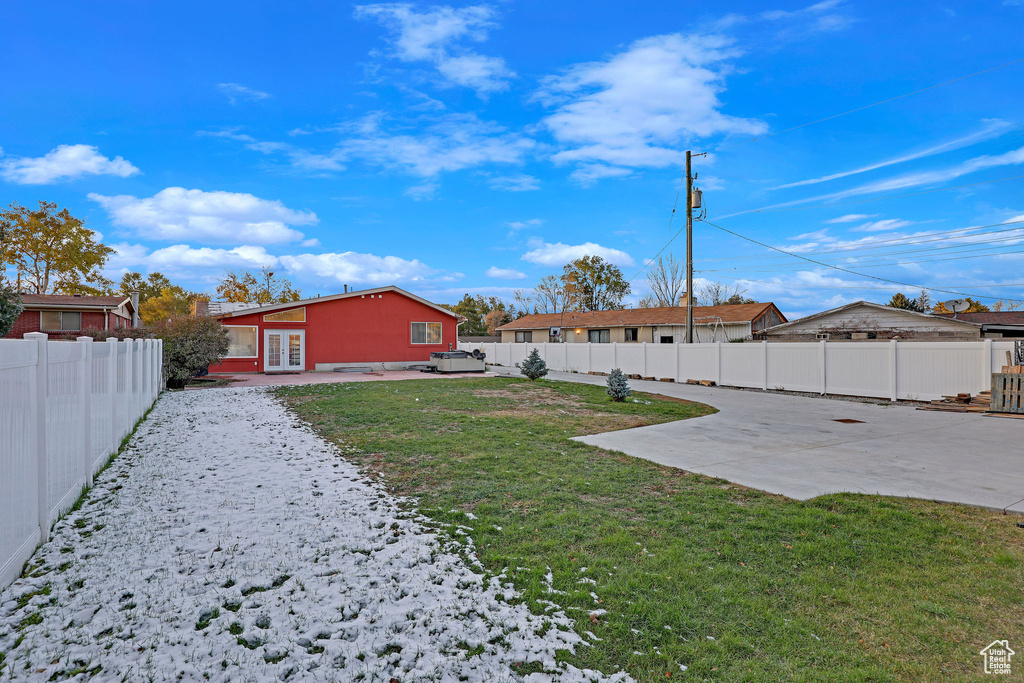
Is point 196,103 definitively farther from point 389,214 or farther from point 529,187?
point 529,187

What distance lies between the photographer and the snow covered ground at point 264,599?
2357mm

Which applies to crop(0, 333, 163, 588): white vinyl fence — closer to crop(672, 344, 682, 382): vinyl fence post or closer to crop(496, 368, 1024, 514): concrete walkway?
crop(496, 368, 1024, 514): concrete walkway

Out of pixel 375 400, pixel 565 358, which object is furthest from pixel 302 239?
pixel 375 400

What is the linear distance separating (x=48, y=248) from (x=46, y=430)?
4701 centimetres

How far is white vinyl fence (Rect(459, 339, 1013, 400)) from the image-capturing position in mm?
11742

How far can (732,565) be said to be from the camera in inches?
132

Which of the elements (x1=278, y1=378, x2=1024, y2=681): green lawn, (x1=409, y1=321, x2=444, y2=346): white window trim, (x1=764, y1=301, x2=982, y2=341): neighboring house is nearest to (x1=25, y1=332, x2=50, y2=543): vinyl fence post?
(x1=278, y1=378, x2=1024, y2=681): green lawn

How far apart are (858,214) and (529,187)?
1661 cm

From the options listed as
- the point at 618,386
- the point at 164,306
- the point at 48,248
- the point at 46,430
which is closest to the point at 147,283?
the point at 164,306

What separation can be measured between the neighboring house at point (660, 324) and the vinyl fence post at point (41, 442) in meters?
29.1

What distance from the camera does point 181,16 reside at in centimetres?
1205

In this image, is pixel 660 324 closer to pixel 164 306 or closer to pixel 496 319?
pixel 496 319

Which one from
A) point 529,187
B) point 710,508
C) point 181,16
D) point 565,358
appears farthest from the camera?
point 529,187

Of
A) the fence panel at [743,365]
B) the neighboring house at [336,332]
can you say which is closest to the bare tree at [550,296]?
the neighboring house at [336,332]
